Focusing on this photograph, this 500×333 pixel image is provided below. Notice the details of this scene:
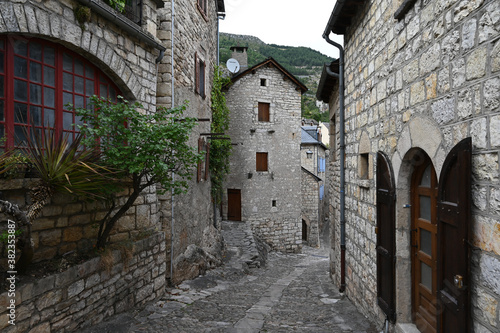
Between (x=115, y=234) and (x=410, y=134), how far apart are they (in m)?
4.02

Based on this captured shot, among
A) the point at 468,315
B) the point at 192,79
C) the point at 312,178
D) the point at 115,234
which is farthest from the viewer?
the point at 312,178

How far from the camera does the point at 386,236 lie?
381cm

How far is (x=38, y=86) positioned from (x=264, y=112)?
1204 cm

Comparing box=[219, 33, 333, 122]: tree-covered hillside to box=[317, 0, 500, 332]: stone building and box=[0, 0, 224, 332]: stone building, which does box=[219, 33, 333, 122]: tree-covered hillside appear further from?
box=[317, 0, 500, 332]: stone building

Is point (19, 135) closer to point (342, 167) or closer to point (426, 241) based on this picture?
point (426, 241)

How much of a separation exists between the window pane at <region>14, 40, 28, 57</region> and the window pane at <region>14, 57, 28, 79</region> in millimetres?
66

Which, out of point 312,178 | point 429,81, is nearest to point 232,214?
point 312,178

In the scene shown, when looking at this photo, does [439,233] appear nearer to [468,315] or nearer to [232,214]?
[468,315]

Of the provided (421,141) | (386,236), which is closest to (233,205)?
(386,236)

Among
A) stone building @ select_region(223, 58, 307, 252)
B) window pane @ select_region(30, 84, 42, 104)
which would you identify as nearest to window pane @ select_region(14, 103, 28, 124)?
window pane @ select_region(30, 84, 42, 104)

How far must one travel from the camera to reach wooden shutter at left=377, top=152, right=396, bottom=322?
364cm

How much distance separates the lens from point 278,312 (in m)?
5.35

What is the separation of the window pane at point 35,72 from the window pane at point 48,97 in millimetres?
135

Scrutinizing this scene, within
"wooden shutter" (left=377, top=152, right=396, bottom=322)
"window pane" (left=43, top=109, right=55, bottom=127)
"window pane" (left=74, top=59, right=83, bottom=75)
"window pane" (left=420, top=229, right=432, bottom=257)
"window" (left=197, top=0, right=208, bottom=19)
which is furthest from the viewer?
"window" (left=197, top=0, right=208, bottom=19)
